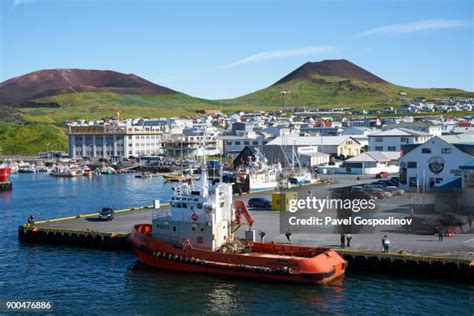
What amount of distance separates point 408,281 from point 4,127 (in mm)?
129738

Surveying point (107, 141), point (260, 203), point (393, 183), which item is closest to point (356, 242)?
point (260, 203)

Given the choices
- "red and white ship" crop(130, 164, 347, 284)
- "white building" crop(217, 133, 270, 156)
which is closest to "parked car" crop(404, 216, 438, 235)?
"red and white ship" crop(130, 164, 347, 284)

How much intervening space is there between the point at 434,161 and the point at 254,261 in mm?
24682

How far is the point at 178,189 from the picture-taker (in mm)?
30719

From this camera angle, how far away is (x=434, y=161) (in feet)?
156

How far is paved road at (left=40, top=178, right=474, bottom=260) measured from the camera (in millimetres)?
28734

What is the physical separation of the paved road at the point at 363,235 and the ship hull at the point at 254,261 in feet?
7.72

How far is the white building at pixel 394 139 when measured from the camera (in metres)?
78.2

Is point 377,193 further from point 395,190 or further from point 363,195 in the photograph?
point 395,190

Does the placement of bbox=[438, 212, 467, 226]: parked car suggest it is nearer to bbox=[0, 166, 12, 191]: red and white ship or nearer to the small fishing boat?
bbox=[0, 166, 12, 191]: red and white ship

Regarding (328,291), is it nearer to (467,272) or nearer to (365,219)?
(467,272)

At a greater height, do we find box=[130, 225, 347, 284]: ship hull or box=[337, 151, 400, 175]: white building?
box=[337, 151, 400, 175]: white building

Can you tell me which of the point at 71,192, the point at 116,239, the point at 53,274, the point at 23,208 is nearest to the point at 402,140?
the point at 71,192

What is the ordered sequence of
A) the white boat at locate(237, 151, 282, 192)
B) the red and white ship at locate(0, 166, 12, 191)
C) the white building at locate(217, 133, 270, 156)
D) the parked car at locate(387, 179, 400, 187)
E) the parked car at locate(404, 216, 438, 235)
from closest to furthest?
the parked car at locate(404, 216, 438, 235) < the parked car at locate(387, 179, 400, 187) < the white boat at locate(237, 151, 282, 192) < the red and white ship at locate(0, 166, 12, 191) < the white building at locate(217, 133, 270, 156)
